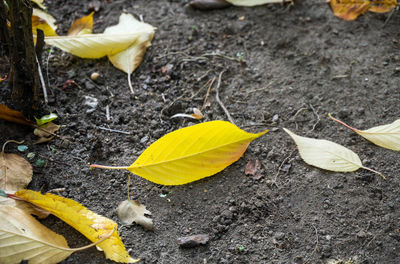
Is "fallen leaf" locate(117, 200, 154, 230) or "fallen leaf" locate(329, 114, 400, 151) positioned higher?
"fallen leaf" locate(329, 114, 400, 151)

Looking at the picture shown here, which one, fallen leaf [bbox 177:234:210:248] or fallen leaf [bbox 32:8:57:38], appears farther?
fallen leaf [bbox 32:8:57:38]

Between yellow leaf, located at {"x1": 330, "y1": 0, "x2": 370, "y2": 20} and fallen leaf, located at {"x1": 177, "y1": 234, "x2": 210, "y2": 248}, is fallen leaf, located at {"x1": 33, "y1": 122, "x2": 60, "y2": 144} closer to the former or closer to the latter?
fallen leaf, located at {"x1": 177, "y1": 234, "x2": 210, "y2": 248}

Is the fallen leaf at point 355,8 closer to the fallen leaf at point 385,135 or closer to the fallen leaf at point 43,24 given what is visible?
the fallen leaf at point 385,135

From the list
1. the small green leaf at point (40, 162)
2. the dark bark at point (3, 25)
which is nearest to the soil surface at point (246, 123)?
the small green leaf at point (40, 162)

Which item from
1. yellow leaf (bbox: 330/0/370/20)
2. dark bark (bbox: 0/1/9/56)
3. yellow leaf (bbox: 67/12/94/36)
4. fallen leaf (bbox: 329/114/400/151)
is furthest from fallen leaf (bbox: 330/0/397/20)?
dark bark (bbox: 0/1/9/56)

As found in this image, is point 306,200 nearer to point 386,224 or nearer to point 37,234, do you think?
point 386,224

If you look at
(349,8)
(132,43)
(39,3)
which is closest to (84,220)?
(132,43)

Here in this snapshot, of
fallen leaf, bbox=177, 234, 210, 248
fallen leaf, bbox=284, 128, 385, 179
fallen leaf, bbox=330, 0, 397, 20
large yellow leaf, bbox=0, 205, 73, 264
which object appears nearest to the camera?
large yellow leaf, bbox=0, 205, 73, 264
